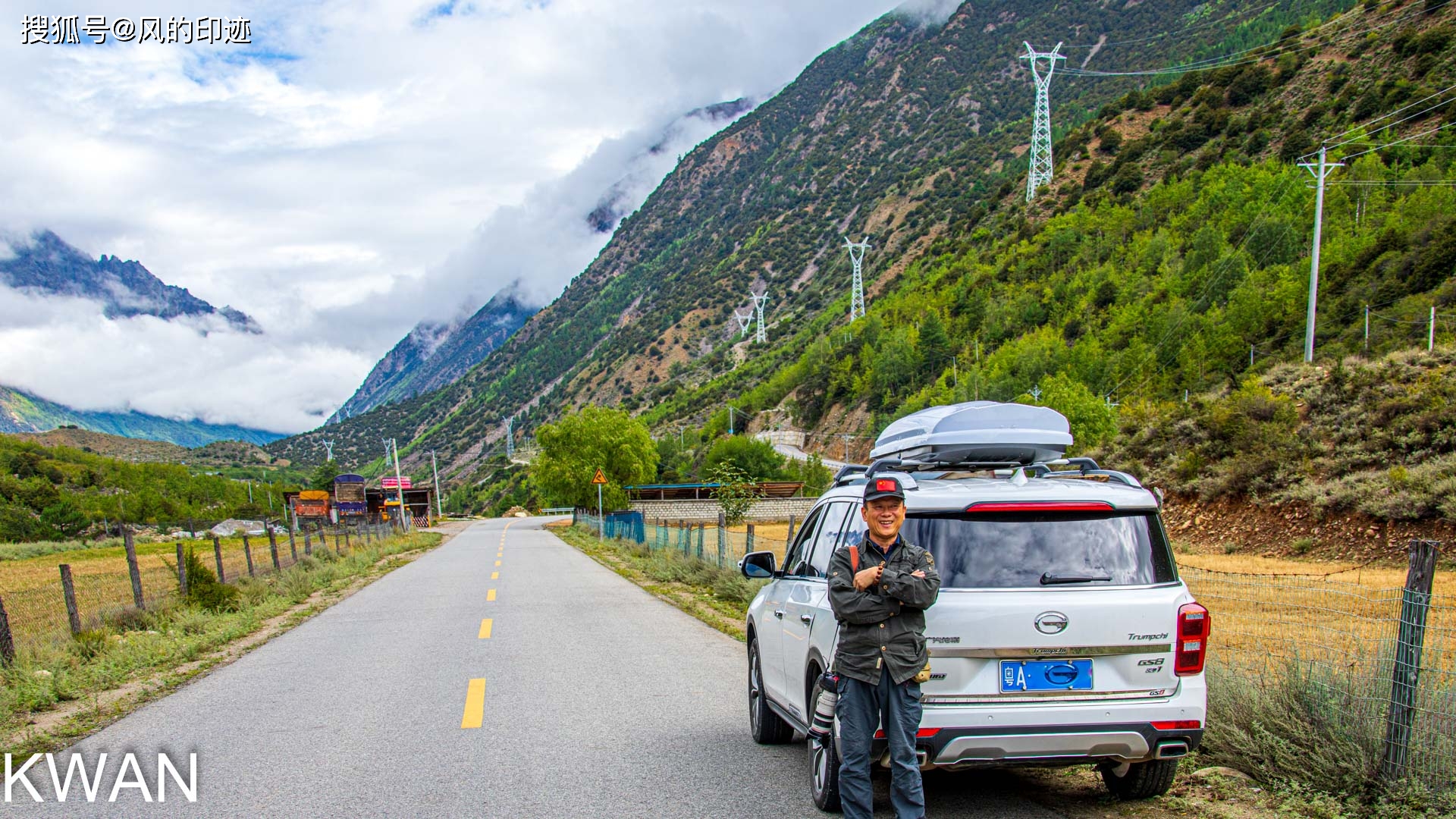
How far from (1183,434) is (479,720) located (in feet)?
96.2

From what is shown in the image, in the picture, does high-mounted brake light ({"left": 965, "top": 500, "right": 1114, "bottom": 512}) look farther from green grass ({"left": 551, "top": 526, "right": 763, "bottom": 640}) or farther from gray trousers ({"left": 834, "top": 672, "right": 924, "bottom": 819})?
green grass ({"left": 551, "top": 526, "right": 763, "bottom": 640})

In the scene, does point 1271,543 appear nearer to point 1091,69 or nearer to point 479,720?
point 479,720

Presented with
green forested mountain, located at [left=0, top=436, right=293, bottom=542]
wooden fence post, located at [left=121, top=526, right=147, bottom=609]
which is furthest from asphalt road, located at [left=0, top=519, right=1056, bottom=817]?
green forested mountain, located at [left=0, top=436, right=293, bottom=542]

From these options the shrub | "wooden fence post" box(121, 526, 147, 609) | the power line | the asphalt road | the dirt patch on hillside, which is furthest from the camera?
the power line

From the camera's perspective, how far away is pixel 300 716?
311 inches

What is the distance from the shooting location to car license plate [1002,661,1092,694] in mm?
4746

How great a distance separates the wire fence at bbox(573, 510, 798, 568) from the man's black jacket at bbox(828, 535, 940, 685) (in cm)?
859

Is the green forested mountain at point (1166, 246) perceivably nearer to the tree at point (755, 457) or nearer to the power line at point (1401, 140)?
the power line at point (1401, 140)

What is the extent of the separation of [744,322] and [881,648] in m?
176

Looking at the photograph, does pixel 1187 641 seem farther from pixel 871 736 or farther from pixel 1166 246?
pixel 1166 246

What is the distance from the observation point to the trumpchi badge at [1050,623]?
4.74m

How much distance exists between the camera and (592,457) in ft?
209

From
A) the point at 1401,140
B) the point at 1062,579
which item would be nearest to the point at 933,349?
the point at 1401,140

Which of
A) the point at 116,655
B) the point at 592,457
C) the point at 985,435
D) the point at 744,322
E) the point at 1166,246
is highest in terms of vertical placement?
the point at 744,322
